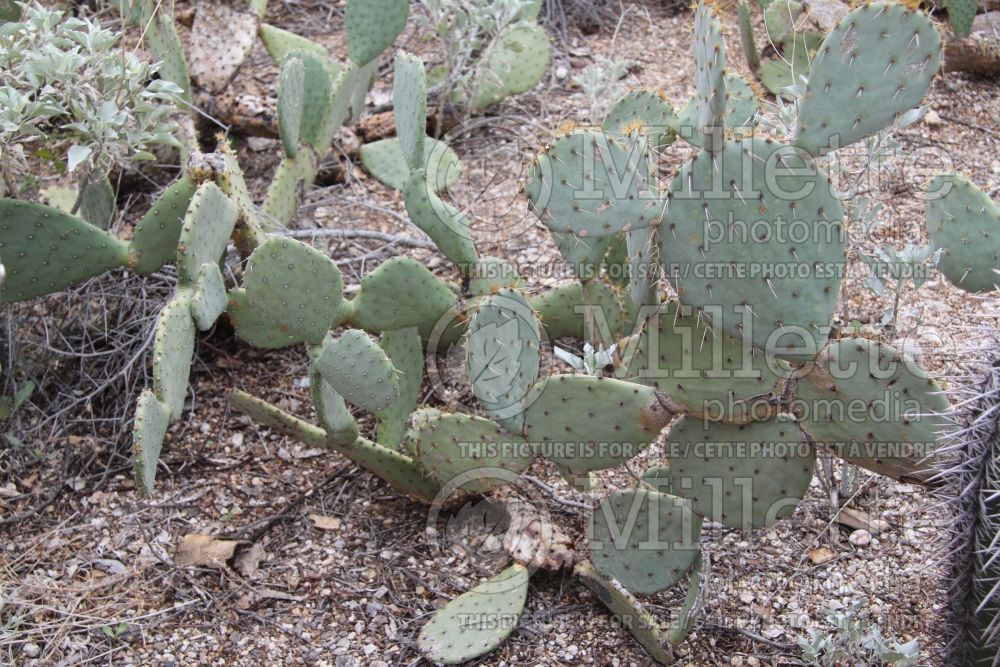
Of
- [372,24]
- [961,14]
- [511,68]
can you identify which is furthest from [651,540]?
[961,14]

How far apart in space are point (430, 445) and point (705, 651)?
2.89 feet

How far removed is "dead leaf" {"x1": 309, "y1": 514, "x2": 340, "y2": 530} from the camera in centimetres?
286

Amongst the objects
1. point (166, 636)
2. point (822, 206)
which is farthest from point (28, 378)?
point (822, 206)

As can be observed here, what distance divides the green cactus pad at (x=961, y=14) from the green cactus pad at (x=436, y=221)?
2682 millimetres

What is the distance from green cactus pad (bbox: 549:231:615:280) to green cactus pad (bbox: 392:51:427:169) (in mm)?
543

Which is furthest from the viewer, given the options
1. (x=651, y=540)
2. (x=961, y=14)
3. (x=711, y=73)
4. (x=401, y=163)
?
(x=961, y=14)

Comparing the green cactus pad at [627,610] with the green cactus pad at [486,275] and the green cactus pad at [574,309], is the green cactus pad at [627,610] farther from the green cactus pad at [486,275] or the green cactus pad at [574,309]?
the green cactus pad at [486,275]

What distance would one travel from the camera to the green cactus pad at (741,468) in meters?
2.31

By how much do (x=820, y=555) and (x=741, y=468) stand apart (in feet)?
1.85

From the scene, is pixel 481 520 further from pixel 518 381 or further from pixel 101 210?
pixel 101 210

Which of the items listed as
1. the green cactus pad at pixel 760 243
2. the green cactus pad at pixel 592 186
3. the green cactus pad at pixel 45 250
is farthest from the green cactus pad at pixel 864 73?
the green cactus pad at pixel 45 250

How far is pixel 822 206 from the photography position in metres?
2.02

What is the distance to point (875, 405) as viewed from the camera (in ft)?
7.23

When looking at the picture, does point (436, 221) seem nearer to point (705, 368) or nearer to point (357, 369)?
point (357, 369)
